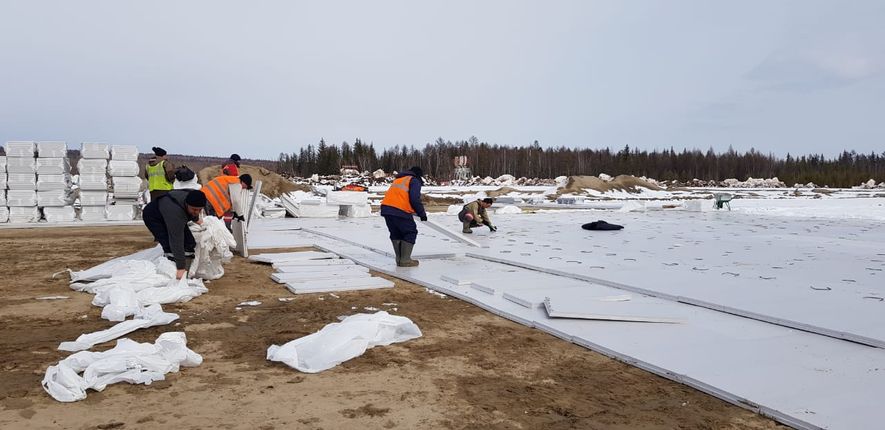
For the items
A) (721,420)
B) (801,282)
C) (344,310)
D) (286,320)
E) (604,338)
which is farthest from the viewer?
(801,282)

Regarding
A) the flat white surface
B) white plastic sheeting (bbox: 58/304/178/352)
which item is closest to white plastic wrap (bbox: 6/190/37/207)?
the flat white surface

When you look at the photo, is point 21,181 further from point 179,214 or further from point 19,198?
point 179,214

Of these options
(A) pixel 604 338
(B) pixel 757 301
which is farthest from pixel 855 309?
(A) pixel 604 338

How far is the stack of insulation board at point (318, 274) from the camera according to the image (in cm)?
602

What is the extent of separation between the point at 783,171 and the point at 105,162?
95833 mm

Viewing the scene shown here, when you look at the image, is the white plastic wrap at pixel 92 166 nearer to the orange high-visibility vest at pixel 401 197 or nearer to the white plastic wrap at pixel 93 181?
the white plastic wrap at pixel 93 181

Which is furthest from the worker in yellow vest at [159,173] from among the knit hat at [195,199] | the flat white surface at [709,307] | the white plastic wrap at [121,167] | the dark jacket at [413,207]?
the white plastic wrap at [121,167]

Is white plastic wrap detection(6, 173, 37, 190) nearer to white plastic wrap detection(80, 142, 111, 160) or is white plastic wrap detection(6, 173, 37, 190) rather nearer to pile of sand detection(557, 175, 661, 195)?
white plastic wrap detection(80, 142, 111, 160)

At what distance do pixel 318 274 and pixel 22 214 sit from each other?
1284 cm

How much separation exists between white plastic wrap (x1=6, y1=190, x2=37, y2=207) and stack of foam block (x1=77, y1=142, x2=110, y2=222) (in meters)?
1.17

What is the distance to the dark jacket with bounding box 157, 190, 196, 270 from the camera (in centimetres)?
587

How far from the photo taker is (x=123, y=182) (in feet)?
51.9

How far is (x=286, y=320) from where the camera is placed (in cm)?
475

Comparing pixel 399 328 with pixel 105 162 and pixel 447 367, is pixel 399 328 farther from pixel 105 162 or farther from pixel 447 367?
pixel 105 162
